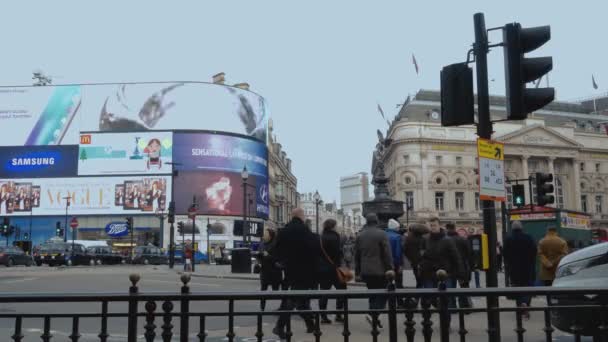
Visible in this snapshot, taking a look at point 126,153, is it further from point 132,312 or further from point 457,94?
point 132,312

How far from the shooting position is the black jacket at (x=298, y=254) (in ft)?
30.8

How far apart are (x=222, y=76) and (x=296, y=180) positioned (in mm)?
52036

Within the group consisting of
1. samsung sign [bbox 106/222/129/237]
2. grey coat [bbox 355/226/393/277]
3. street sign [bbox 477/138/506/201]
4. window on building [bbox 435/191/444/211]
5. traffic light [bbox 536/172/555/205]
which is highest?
window on building [bbox 435/191/444/211]

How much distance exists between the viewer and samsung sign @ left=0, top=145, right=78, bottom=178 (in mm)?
79875

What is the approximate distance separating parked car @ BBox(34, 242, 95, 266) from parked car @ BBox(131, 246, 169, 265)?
22.5 ft

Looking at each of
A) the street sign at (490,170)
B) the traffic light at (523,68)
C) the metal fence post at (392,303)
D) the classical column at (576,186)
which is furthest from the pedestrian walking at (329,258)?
the classical column at (576,186)

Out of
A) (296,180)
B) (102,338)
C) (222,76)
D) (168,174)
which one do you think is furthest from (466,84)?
(296,180)

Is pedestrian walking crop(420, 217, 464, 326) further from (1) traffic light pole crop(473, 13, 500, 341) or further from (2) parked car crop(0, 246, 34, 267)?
(2) parked car crop(0, 246, 34, 267)

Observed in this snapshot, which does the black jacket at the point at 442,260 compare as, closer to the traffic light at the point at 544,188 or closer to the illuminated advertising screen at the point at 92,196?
the traffic light at the point at 544,188

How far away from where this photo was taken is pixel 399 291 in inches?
180

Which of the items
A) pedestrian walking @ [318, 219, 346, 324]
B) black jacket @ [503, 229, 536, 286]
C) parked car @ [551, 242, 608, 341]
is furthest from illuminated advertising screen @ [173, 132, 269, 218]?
parked car @ [551, 242, 608, 341]

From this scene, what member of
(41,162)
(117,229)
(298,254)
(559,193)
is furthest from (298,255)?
(559,193)

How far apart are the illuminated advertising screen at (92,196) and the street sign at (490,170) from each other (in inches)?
2904

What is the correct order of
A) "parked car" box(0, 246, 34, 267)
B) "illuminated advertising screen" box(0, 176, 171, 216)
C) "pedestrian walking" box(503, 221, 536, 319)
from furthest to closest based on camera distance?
"illuminated advertising screen" box(0, 176, 171, 216) < "parked car" box(0, 246, 34, 267) < "pedestrian walking" box(503, 221, 536, 319)
